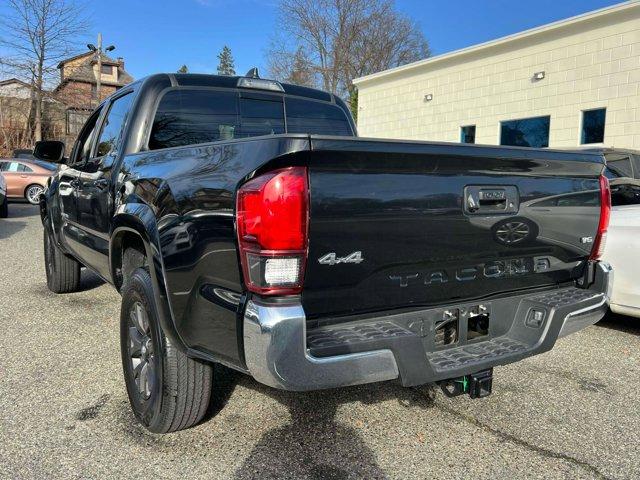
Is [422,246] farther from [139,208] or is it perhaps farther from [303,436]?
[139,208]

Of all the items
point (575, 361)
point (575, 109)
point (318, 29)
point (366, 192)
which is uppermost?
point (318, 29)

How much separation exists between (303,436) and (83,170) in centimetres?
270

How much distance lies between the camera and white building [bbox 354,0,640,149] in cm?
1246

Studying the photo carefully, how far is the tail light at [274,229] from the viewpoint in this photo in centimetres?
189

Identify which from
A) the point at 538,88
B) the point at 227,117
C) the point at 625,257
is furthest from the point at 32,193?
the point at 625,257

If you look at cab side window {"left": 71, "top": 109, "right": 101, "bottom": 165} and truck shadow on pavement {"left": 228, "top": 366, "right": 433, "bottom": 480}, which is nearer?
truck shadow on pavement {"left": 228, "top": 366, "right": 433, "bottom": 480}

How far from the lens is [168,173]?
2488 mm

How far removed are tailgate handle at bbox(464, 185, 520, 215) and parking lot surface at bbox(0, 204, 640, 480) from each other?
122cm

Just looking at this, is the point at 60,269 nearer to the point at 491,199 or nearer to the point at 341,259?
the point at 341,259

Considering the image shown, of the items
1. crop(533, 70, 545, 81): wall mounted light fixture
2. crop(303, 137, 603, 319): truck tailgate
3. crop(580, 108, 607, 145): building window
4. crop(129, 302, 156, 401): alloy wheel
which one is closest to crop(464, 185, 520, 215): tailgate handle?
crop(303, 137, 603, 319): truck tailgate

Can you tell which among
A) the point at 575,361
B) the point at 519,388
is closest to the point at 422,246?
the point at 519,388

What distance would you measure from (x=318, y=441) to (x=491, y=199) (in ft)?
4.93

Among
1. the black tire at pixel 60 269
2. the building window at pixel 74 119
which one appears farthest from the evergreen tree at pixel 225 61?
the black tire at pixel 60 269

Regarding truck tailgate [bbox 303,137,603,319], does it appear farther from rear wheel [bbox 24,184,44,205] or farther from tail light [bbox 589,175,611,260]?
rear wheel [bbox 24,184,44,205]
